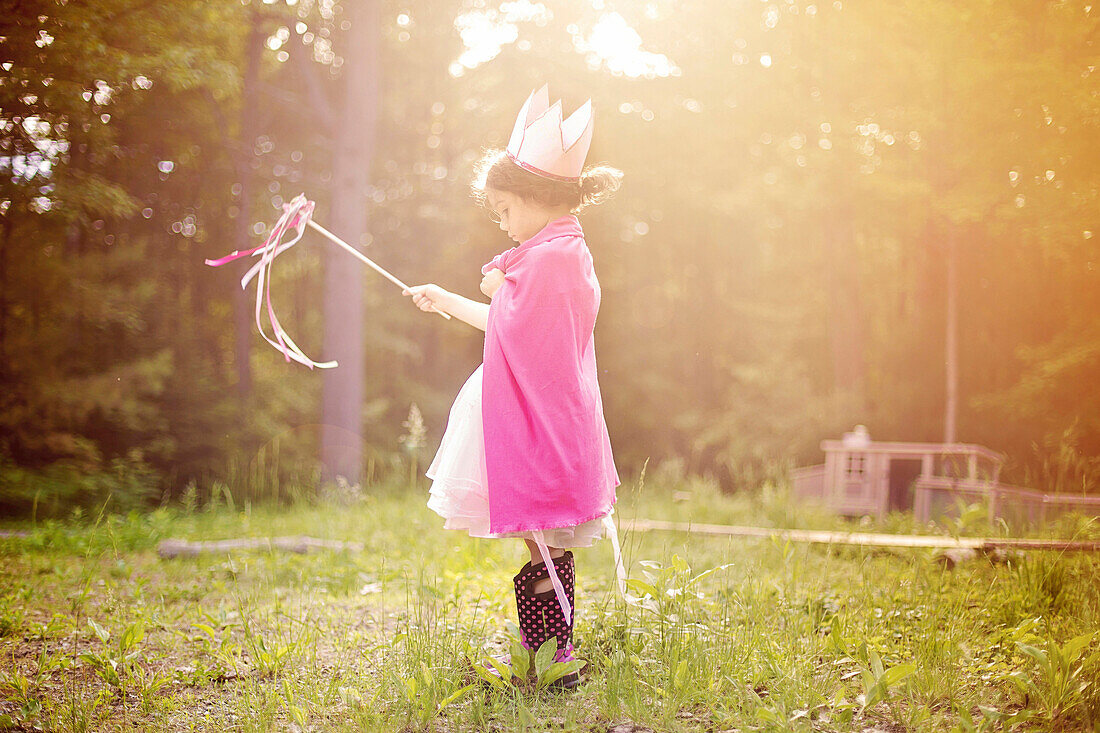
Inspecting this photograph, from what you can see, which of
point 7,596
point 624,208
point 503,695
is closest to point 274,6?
point 624,208

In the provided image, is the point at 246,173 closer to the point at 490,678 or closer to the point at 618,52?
the point at 618,52

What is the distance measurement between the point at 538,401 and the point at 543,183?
67 cm

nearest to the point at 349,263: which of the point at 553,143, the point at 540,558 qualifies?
the point at 553,143

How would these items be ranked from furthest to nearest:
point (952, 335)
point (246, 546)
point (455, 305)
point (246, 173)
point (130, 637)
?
point (246, 173), point (952, 335), point (246, 546), point (130, 637), point (455, 305)

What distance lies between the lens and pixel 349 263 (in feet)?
31.0

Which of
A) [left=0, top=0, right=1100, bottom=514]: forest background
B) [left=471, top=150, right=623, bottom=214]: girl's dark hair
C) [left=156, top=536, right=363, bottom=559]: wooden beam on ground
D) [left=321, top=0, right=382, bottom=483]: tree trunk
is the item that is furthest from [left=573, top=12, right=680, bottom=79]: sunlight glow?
[left=471, top=150, right=623, bottom=214]: girl's dark hair

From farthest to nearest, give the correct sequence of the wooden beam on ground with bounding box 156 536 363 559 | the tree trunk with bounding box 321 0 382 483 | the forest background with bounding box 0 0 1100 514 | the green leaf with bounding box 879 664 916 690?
1. the tree trunk with bounding box 321 0 382 483
2. the forest background with bounding box 0 0 1100 514
3. the wooden beam on ground with bounding box 156 536 363 559
4. the green leaf with bounding box 879 664 916 690

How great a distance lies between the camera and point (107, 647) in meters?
2.69

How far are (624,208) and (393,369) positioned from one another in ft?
14.8

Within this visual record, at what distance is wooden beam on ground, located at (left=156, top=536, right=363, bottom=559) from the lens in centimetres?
470

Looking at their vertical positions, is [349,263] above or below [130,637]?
above

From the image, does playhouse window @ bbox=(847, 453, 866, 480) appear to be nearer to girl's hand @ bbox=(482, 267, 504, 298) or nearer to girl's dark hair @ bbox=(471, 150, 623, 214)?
girl's dark hair @ bbox=(471, 150, 623, 214)

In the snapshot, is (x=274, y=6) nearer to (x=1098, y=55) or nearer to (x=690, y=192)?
(x=690, y=192)

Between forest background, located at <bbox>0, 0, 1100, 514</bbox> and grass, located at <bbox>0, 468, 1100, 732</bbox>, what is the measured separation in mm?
1680
